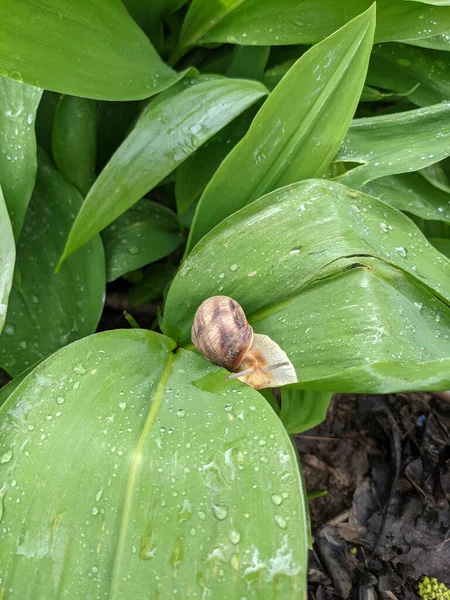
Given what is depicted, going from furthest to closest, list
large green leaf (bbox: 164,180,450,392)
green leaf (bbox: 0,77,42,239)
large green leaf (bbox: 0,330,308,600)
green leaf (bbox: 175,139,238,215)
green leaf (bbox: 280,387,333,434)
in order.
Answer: green leaf (bbox: 175,139,238,215)
green leaf (bbox: 280,387,333,434)
green leaf (bbox: 0,77,42,239)
large green leaf (bbox: 164,180,450,392)
large green leaf (bbox: 0,330,308,600)

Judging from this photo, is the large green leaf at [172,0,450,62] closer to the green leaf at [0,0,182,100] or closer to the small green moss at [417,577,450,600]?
the green leaf at [0,0,182,100]

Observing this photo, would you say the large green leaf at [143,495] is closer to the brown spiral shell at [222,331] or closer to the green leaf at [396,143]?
the brown spiral shell at [222,331]

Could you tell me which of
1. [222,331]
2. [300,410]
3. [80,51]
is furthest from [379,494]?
[80,51]

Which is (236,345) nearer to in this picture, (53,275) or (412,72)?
(53,275)

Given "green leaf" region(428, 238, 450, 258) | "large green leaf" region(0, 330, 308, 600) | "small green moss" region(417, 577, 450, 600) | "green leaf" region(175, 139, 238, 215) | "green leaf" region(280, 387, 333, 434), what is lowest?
"small green moss" region(417, 577, 450, 600)

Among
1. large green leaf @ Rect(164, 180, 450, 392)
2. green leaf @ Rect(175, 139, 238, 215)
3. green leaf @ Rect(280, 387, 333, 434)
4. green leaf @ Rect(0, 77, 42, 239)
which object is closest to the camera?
large green leaf @ Rect(164, 180, 450, 392)

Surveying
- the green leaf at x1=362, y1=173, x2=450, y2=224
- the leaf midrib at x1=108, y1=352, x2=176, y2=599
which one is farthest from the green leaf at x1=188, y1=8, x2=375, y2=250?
the leaf midrib at x1=108, y1=352, x2=176, y2=599

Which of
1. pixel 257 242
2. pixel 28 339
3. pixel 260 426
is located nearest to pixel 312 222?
pixel 257 242

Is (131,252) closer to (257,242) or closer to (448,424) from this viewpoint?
(257,242)

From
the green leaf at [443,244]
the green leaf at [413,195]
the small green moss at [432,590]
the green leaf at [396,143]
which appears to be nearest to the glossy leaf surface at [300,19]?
the green leaf at [396,143]
